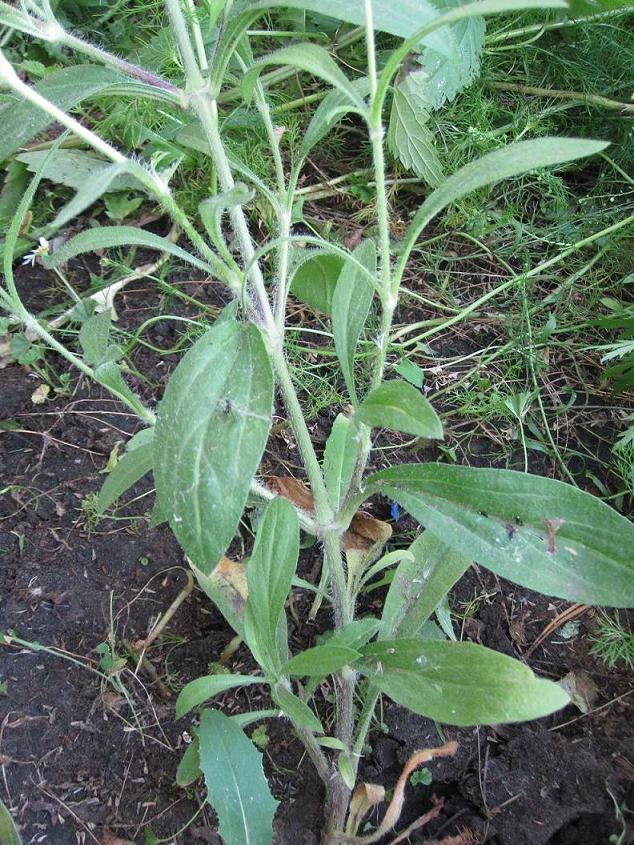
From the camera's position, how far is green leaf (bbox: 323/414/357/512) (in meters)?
1.19

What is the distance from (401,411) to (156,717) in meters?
0.82

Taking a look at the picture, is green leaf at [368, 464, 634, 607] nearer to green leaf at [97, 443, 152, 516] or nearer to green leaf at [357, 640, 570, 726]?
green leaf at [357, 640, 570, 726]

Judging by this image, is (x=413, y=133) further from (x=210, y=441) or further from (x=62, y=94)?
(x=210, y=441)

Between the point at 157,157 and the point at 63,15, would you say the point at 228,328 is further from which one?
the point at 63,15

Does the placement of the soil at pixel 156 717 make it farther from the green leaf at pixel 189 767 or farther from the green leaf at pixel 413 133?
the green leaf at pixel 413 133

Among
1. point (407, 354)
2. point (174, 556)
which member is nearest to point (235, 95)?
point (407, 354)

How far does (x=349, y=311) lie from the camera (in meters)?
0.97

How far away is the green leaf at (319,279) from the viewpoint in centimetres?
110

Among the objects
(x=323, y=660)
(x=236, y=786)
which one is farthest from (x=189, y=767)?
(x=323, y=660)

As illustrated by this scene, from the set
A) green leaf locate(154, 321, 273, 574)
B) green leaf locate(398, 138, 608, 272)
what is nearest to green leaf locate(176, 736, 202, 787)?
green leaf locate(154, 321, 273, 574)

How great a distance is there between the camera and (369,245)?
3.28 feet

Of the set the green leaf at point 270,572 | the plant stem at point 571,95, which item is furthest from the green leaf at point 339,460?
the plant stem at point 571,95

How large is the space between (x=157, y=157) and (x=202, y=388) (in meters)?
0.40

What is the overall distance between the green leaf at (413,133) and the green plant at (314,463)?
757 mm
